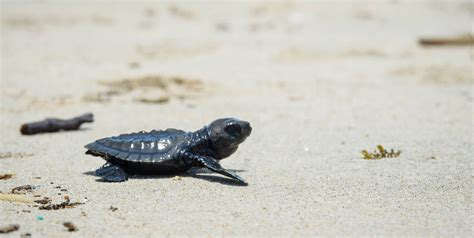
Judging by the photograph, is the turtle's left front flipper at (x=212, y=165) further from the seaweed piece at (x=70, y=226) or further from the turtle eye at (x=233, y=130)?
the seaweed piece at (x=70, y=226)

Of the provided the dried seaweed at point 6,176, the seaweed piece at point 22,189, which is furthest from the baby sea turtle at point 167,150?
the dried seaweed at point 6,176

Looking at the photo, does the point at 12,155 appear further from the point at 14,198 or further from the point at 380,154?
the point at 380,154

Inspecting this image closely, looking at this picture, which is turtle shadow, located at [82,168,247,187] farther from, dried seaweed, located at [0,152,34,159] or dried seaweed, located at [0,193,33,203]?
dried seaweed, located at [0,152,34,159]

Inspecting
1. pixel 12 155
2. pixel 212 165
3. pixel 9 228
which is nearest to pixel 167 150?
pixel 212 165

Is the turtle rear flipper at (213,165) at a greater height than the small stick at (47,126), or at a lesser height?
greater

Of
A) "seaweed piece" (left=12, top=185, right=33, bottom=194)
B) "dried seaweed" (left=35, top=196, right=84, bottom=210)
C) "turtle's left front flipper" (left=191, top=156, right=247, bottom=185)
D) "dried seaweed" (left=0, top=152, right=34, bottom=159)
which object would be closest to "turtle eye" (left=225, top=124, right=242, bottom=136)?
"turtle's left front flipper" (left=191, top=156, right=247, bottom=185)

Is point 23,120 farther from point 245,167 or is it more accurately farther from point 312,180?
point 312,180
